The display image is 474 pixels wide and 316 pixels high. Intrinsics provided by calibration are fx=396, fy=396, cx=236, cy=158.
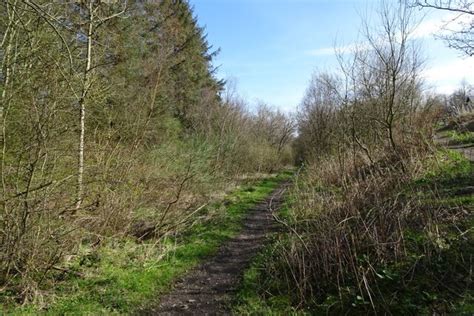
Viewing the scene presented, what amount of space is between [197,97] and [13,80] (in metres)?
18.0

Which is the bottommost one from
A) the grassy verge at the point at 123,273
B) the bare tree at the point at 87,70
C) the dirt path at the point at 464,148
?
the grassy verge at the point at 123,273

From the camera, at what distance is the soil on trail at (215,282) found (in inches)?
233

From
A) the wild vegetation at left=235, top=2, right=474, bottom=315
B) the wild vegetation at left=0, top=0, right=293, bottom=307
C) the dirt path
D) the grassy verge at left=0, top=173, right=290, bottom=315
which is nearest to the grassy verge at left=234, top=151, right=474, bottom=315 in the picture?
the wild vegetation at left=235, top=2, right=474, bottom=315

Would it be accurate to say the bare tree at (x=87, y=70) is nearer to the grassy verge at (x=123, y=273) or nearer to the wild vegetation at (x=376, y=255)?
the grassy verge at (x=123, y=273)

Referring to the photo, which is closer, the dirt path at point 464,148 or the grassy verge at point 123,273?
the grassy verge at point 123,273

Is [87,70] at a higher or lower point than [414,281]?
higher

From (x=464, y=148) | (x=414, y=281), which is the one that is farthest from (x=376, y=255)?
(x=464, y=148)

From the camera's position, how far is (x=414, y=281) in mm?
5113

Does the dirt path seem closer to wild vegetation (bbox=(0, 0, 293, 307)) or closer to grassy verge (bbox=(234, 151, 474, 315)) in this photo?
grassy verge (bbox=(234, 151, 474, 315))

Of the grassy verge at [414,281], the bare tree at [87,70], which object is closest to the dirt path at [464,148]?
the grassy verge at [414,281]

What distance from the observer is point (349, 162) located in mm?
12250

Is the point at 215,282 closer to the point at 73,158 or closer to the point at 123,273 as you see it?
the point at 123,273

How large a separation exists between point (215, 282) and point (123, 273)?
162cm

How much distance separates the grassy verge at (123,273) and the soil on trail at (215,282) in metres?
0.25
